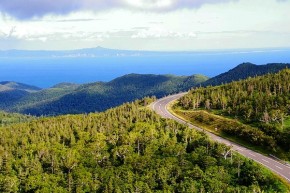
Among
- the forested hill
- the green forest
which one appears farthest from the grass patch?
the forested hill

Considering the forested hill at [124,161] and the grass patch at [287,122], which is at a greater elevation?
the grass patch at [287,122]

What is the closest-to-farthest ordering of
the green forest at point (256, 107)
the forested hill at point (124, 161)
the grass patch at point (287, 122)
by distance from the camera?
1. the forested hill at point (124, 161)
2. the green forest at point (256, 107)
3. the grass patch at point (287, 122)

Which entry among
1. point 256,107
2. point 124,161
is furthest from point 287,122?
point 124,161

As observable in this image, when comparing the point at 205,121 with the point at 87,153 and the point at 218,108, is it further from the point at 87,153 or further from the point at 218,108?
the point at 87,153

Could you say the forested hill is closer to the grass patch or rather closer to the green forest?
the green forest

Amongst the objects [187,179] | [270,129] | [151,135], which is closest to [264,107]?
[270,129]

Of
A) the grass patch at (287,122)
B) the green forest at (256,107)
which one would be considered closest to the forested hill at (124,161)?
the green forest at (256,107)

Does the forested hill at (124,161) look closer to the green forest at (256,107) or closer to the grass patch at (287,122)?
the green forest at (256,107)
